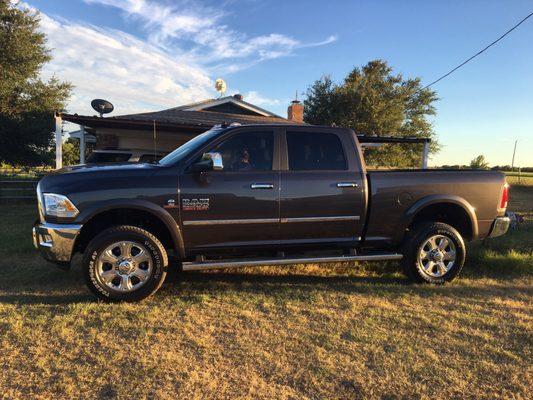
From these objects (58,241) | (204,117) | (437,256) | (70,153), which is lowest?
(437,256)

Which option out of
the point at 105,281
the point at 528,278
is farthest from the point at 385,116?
the point at 105,281

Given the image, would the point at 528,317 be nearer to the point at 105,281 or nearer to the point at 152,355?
the point at 152,355

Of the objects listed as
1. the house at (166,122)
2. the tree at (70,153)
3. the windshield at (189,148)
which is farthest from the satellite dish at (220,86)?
the tree at (70,153)

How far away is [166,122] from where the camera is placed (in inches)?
458

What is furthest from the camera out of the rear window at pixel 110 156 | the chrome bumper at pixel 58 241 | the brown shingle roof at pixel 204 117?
the brown shingle roof at pixel 204 117

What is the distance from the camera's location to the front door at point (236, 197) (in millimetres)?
4602

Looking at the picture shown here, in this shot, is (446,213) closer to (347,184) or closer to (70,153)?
(347,184)

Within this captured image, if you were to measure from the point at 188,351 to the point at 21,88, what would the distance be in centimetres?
2915

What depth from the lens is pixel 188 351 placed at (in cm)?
342

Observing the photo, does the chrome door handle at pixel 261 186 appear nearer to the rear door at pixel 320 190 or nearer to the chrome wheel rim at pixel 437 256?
the rear door at pixel 320 190

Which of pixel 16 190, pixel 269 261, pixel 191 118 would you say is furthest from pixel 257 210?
pixel 16 190

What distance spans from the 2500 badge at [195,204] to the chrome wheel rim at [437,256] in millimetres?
2770

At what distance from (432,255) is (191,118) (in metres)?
11.0

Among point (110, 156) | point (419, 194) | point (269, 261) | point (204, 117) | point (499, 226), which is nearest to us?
point (269, 261)
